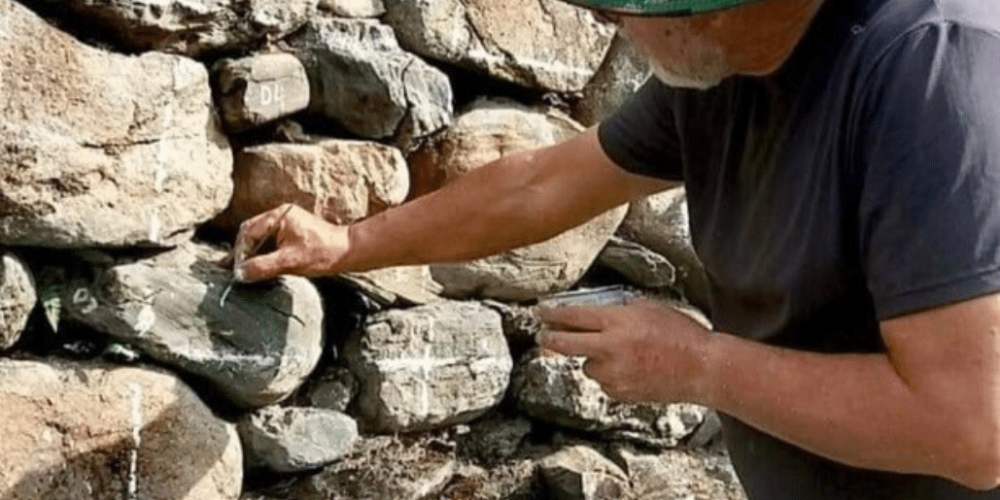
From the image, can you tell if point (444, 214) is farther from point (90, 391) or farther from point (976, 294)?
point (976, 294)

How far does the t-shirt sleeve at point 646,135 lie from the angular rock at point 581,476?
739mm

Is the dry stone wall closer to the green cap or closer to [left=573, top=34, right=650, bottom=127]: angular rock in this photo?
[left=573, top=34, right=650, bottom=127]: angular rock

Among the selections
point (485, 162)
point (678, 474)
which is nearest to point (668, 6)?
point (485, 162)

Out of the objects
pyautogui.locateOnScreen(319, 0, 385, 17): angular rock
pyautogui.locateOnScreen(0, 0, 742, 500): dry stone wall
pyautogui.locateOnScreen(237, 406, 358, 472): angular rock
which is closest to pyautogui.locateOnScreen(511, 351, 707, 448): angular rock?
Answer: pyautogui.locateOnScreen(0, 0, 742, 500): dry stone wall

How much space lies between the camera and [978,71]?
1372 millimetres

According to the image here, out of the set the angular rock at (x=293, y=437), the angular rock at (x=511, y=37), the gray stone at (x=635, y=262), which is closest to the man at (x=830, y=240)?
the angular rock at (x=511, y=37)

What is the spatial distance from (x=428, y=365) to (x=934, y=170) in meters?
1.10

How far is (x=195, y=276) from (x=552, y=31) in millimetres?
683

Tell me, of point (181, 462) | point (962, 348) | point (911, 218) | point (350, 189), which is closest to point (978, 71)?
point (911, 218)

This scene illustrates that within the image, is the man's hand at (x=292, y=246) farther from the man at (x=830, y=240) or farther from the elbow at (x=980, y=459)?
the elbow at (x=980, y=459)

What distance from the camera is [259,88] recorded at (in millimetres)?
2096

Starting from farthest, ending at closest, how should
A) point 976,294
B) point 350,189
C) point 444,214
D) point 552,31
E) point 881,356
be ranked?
point 552,31 → point 350,189 → point 444,214 → point 881,356 → point 976,294

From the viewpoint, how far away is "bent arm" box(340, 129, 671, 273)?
1958mm

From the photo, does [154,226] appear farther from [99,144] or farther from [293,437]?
[293,437]
